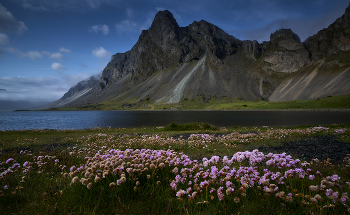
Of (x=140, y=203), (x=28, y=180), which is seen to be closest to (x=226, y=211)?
(x=140, y=203)

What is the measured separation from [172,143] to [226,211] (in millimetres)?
10421

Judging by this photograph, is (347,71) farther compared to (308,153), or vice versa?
(347,71)

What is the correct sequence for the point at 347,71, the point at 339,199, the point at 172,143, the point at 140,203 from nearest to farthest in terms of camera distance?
1. the point at 339,199
2. the point at 140,203
3. the point at 172,143
4. the point at 347,71

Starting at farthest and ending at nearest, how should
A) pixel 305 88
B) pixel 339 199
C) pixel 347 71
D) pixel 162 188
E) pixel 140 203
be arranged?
1. pixel 305 88
2. pixel 347 71
3. pixel 162 188
4. pixel 140 203
5. pixel 339 199

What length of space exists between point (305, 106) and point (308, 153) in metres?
145

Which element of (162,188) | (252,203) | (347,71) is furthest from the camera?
(347,71)

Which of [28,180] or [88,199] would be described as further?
[28,180]

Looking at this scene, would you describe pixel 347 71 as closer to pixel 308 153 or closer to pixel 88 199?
pixel 308 153

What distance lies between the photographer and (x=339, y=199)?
10.6 feet

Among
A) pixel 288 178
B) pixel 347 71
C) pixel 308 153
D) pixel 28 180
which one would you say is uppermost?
pixel 347 71

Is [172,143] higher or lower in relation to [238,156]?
lower

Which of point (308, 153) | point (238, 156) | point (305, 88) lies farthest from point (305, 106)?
point (238, 156)

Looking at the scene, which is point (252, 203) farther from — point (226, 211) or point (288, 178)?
point (288, 178)

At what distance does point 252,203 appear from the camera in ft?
11.5
